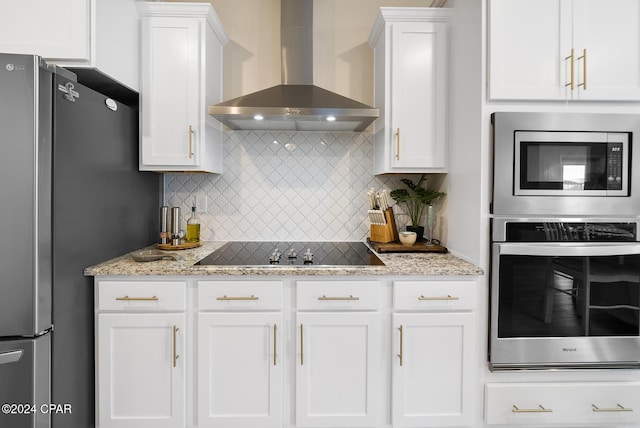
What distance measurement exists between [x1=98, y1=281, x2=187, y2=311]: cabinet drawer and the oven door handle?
1542mm

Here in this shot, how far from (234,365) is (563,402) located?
63.4 inches

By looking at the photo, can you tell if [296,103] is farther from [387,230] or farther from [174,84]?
[387,230]

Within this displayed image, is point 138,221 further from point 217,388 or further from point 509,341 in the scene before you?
point 509,341

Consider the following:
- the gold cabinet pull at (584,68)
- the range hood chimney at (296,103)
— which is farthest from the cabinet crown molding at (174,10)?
the gold cabinet pull at (584,68)

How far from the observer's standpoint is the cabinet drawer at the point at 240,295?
168cm

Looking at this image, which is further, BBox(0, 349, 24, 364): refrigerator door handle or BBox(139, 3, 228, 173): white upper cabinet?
BBox(139, 3, 228, 173): white upper cabinet

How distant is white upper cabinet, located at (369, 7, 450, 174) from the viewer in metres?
2.05

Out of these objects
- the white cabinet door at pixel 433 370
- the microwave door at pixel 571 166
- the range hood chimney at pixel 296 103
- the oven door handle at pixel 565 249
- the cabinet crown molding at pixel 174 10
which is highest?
the cabinet crown molding at pixel 174 10

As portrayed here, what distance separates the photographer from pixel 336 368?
1.70 metres

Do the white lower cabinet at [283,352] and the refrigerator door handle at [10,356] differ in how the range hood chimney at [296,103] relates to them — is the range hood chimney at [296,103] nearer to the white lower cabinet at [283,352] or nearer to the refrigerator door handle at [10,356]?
the white lower cabinet at [283,352]

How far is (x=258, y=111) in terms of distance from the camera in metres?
1.94

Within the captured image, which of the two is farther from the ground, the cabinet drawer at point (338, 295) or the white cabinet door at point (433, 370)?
the cabinet drawer at point (338, 295)

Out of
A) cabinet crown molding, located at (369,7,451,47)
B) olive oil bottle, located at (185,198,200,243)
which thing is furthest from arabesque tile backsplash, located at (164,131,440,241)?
cabinet crown molding, located at (369,7,451,47)

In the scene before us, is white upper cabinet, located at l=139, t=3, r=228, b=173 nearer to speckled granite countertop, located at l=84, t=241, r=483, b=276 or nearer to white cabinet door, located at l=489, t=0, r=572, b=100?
speckled granite countertop, located at l=84, t=241, r=483, b=276
